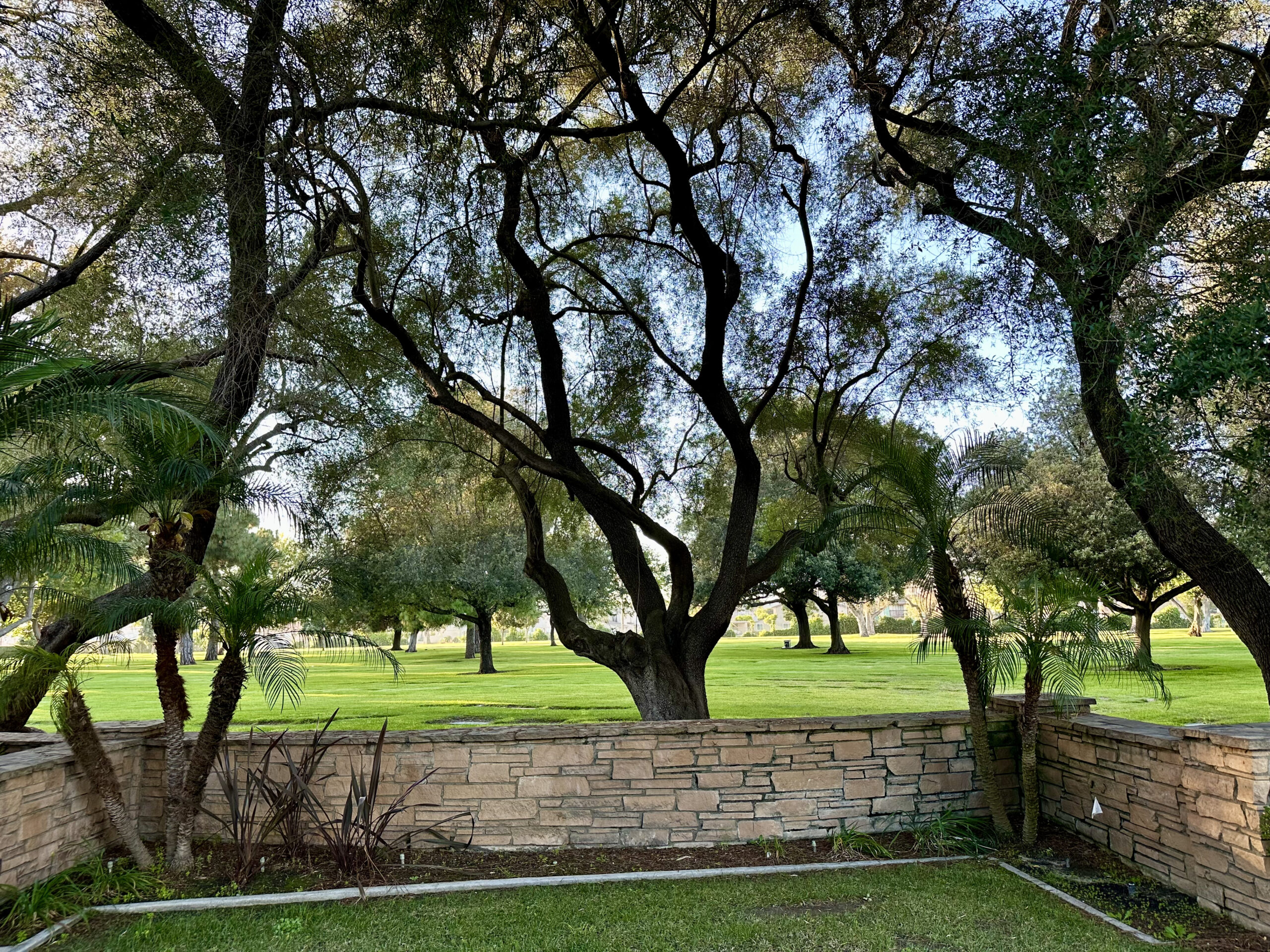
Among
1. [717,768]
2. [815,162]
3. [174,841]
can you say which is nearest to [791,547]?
[717,768]

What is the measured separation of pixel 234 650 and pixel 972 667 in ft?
17.4

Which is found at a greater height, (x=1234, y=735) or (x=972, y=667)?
(x=972, y=667)

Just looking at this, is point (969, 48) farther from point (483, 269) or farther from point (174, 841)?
point (174, 841)

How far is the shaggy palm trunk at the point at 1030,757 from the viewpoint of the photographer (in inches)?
243

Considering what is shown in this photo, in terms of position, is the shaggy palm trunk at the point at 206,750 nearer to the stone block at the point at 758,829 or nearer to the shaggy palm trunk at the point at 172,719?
the shaggy palm trunk at the point at 172,719

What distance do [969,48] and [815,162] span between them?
99.0 inches

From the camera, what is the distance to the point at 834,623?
100 feet

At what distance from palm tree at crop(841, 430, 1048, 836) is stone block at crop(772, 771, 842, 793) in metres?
1.10

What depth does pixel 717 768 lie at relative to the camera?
6414 mm

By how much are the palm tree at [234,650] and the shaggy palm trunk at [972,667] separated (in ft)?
13.4

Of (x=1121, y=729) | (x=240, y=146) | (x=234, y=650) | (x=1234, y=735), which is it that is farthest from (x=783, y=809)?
(x=240, y=146)

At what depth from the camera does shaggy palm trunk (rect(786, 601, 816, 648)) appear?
30.5m

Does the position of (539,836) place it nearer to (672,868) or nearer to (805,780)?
(672,868)

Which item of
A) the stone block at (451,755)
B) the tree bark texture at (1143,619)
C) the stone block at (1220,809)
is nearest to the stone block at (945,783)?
the stone block at (1220,809)
